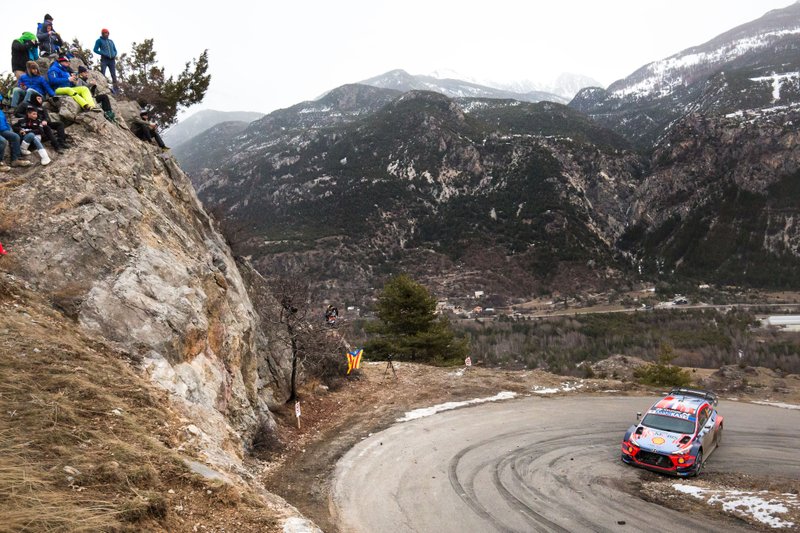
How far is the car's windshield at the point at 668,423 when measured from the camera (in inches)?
470

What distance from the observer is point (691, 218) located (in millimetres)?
139750

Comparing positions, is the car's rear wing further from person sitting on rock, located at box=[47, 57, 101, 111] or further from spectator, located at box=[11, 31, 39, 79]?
spectator, located at box=[11, 31, 39, 79]

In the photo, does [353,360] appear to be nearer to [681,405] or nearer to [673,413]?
[673,413]

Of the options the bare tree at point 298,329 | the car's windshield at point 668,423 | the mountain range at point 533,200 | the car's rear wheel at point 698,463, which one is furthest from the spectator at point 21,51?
the mountain range at point 533,200

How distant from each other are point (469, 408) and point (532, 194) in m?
133

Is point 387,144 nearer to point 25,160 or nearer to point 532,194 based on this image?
point 532,194

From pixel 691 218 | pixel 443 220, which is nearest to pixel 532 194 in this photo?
pixel 443 220

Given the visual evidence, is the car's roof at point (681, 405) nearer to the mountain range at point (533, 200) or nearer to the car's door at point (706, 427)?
the car's door at point (706, 427)

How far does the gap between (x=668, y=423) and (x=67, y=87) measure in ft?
69.0

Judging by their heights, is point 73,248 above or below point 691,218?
above

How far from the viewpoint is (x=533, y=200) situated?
5527 inches

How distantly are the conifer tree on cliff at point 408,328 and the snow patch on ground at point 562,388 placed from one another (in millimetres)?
9735

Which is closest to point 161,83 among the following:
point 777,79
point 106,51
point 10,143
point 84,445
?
point 106,51

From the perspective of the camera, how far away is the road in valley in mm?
8984
